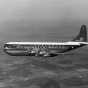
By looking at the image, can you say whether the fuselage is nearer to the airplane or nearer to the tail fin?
the airplane

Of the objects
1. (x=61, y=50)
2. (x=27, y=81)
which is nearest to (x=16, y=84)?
(x=27, y=81)

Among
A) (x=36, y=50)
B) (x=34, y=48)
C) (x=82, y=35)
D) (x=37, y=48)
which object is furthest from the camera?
(x=82, y=35)

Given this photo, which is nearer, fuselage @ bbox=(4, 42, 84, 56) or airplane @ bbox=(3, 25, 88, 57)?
fuselage @ bbox=(4, 42, 84, 56)

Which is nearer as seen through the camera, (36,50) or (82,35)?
(36,50)

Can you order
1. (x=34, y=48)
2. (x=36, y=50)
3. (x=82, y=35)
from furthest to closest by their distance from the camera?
(x=82, y=35) < (x=36, y=50) < (x=34, y=48)

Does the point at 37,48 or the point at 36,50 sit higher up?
the point at 37,48

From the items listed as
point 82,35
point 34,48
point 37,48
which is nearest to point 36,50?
point 37,48

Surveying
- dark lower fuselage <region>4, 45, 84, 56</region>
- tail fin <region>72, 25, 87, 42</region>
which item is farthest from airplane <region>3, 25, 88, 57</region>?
tail fin <region>72, 25, 87, 42</region>

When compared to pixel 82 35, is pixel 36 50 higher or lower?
lower

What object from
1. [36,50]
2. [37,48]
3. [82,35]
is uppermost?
[82,35]

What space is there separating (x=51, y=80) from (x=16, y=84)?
11837mm

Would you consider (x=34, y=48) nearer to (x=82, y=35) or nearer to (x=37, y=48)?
(x=37, y=48)

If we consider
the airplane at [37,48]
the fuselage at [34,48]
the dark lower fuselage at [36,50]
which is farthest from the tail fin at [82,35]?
the dark lower fuselage at [36,50]

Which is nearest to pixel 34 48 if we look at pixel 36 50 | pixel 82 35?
pixel 36 50
